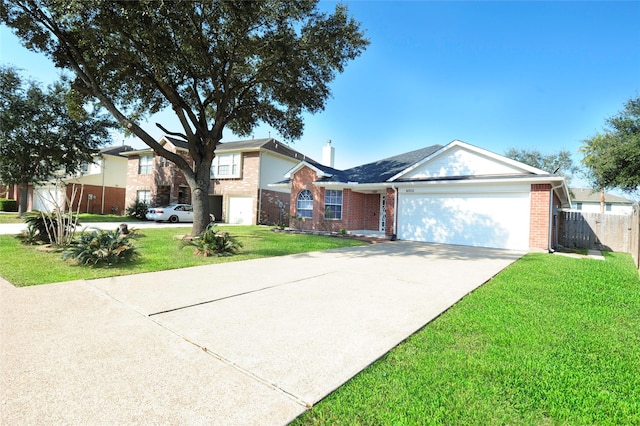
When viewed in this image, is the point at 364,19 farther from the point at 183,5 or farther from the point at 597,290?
the point at 597,290

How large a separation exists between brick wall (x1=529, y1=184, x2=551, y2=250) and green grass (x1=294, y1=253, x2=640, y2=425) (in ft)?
24.6

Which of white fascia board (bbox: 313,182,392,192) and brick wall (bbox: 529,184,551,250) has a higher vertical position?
white fascia board (bbox: 313,182,392,192)

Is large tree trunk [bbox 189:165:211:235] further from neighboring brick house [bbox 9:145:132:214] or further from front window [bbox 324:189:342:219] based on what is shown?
neighboring brick house [bbox 9:145:132:214]

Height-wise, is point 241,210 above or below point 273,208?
below

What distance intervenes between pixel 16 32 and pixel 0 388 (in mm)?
13475

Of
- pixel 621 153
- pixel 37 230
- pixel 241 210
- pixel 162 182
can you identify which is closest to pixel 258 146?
pixel 241 210

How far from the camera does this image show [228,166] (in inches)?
955

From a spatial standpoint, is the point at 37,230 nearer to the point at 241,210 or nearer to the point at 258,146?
the point at 241,210

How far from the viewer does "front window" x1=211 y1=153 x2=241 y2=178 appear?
2370cm

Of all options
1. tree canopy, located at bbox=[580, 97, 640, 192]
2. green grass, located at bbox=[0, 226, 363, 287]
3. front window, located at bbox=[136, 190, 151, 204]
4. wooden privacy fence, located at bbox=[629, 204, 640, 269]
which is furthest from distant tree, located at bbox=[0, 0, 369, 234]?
tree canopy, located at bbox=[580, 97, 640, 192]

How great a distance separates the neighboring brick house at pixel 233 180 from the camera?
74.9 feet

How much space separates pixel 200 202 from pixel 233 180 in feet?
40.1

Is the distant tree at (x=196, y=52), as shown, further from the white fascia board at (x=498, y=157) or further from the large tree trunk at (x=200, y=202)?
the white fascia board at (x=498, y=157)

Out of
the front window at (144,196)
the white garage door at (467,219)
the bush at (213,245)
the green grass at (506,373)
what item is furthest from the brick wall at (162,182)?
the green grass at (506,373)
